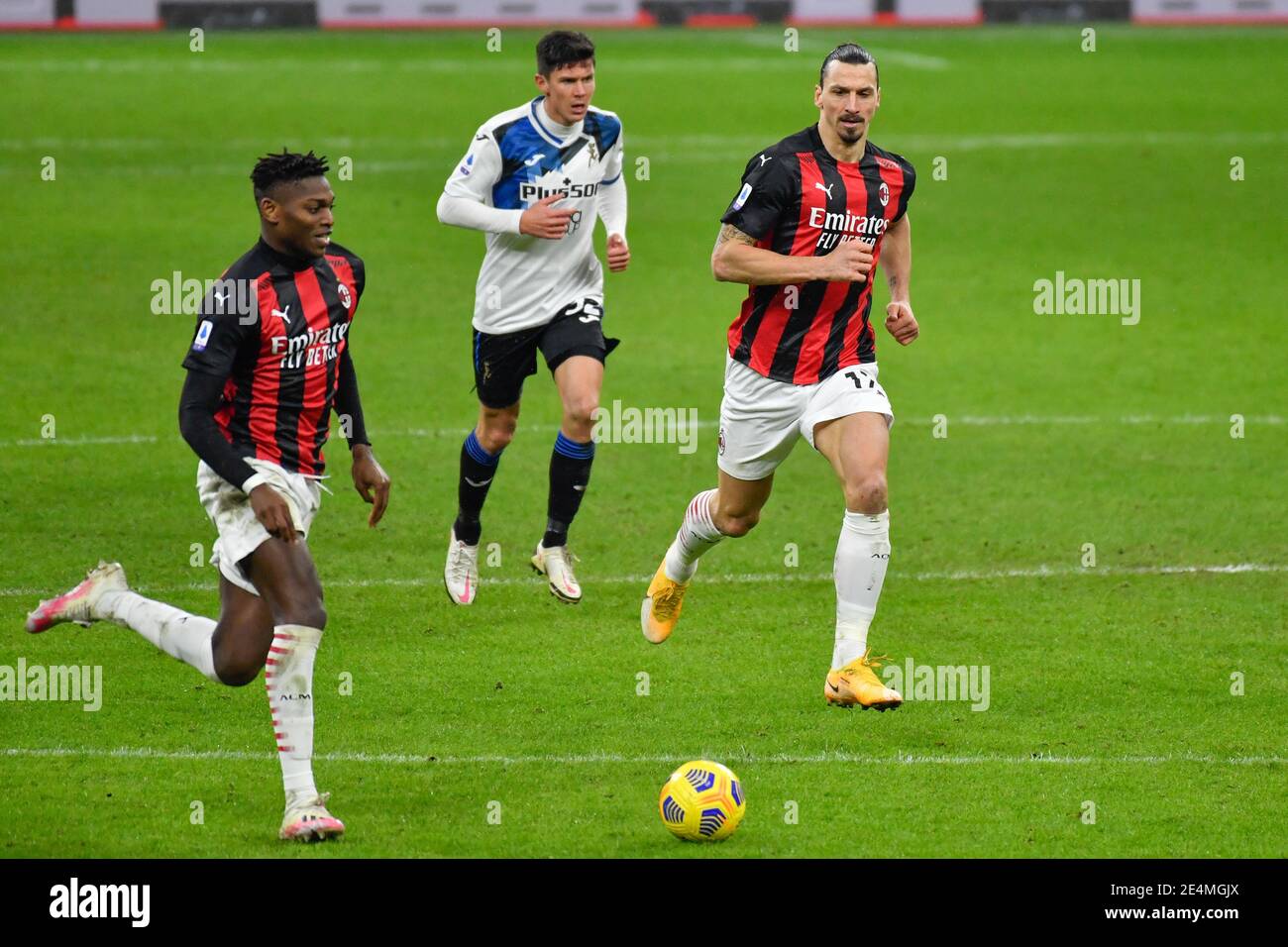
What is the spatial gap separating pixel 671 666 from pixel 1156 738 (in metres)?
2.44

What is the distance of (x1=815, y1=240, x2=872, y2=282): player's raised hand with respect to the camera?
8.80m

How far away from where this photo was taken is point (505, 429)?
1146 centimetres

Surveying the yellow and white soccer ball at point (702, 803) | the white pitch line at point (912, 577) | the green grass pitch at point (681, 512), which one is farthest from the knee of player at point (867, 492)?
the white pitch line at point (912, 577)

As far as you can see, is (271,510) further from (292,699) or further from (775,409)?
(775,409)

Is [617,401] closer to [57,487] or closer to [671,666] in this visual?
[57,487]

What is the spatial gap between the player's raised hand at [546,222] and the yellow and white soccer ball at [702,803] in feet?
12.1

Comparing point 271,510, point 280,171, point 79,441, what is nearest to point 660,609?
point 271,510

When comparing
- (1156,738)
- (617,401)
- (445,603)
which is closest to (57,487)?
(445,603)

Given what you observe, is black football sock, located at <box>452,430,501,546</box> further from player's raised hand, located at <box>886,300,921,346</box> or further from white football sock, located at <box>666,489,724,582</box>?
player's raised hand, located at <box>886,300,921,346</box>

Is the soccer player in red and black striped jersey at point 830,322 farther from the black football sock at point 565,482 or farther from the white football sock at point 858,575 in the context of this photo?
the black football sock at point 565,482

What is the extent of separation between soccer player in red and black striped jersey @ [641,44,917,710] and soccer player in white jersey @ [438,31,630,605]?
1687 millimetres

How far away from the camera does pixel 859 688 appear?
8.65 m

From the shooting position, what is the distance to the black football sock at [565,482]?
11.1 meters

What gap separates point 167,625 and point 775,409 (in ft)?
9.51
